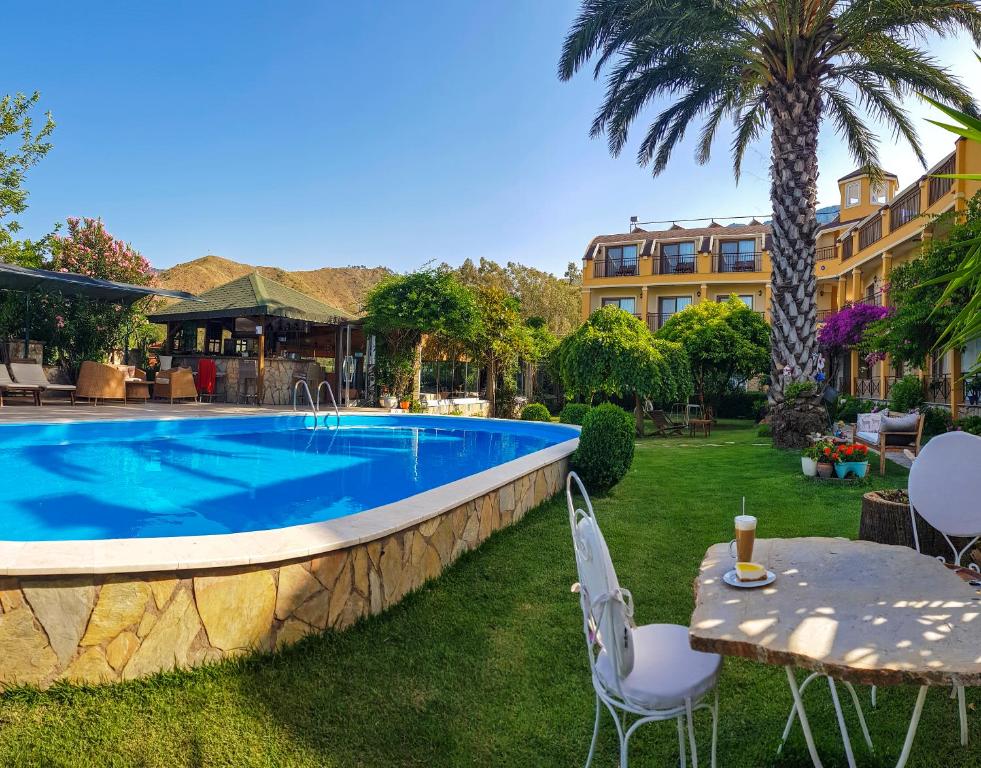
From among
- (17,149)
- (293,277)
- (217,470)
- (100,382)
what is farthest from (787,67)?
(293,277)

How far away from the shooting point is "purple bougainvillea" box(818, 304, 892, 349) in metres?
18.3

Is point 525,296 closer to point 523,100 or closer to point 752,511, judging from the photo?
point 523,100

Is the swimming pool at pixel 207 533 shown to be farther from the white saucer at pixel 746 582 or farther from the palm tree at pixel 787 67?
the palm tree at pixel 787 67

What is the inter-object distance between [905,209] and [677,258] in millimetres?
13708

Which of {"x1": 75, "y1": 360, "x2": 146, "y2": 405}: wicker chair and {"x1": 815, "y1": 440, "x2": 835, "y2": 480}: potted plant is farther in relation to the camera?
{"x1": 75, "y1": 360, "x2": 146, "y2": 405}: wicker chair

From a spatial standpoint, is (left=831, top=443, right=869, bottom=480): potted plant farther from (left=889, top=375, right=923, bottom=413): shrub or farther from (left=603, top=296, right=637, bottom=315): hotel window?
(left=603, top=296, right=637, bottom=315): hotel window

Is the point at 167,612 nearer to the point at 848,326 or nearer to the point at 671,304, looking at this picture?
the point at 848,326

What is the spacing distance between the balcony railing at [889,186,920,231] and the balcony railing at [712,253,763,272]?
35.5ft

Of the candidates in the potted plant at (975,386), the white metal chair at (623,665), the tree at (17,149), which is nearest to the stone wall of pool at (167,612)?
the white metal chair at (623,665)

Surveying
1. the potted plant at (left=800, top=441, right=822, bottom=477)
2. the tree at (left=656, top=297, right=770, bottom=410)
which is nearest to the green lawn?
the potted plant at (left=800, top=441, right=822, bottom=477)

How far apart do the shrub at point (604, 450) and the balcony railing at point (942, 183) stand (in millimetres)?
12929

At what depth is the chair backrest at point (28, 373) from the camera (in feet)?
44.0

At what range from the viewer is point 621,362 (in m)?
15.7

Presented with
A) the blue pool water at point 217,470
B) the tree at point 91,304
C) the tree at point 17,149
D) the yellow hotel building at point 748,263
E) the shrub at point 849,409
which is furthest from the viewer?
the yellow hotel building at point 748,263
